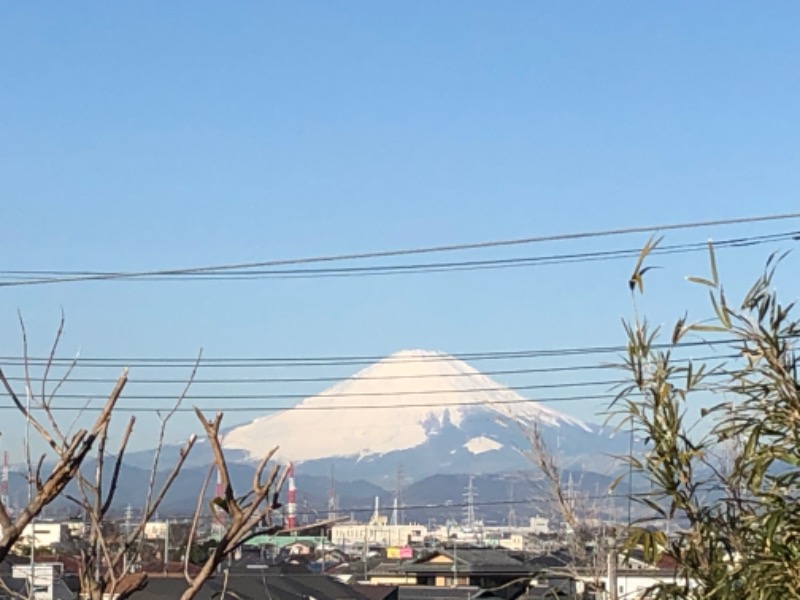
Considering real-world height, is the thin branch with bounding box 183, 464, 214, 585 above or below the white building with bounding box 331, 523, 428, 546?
below

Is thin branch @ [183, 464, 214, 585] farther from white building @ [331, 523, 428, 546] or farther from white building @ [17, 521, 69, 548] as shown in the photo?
white building @ [331, 523, 428, 546]

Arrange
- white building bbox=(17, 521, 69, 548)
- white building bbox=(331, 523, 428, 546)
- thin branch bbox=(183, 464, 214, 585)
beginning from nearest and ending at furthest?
thin branch bbox=(183, 464, 214, 585), white building bbox=(17, 521, 69, 548), white building bbox=(331, 523, 428, 546)

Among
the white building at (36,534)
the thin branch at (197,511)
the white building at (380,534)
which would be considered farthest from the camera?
the white building at (380,534)

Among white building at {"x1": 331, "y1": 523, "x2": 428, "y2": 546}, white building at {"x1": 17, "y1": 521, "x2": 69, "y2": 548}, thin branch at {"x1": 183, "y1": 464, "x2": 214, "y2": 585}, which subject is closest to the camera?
thin branch at {"x1": 183, "y1": 464, "x2": 214, "y2": 585}

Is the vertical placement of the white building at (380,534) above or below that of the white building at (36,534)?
above

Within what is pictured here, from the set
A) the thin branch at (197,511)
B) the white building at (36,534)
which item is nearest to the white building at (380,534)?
the white building at (36,534)

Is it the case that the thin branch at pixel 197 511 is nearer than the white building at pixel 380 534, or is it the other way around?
the thin branch at pixel 197 511

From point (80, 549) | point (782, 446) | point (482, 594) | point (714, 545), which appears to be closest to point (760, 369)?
point (782, 446)

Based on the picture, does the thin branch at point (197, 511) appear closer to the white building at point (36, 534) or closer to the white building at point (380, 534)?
the white building at point (36, 534)

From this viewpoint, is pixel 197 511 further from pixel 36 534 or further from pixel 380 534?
pixel 380 534

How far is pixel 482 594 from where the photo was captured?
29.1 meters

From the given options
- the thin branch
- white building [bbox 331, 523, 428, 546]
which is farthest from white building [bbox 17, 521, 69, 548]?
white building [bbox 331, 523, 428, 546]

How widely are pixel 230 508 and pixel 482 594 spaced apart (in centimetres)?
2711

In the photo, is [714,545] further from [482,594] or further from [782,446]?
[482,594]
